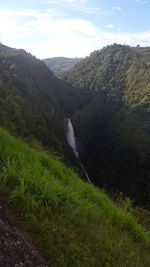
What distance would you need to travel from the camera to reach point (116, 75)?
14675cm

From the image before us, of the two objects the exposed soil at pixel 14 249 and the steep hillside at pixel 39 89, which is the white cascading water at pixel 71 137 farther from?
the exposed soil at pixel 14 249

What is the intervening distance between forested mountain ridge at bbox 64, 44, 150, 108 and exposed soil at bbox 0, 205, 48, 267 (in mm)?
114120

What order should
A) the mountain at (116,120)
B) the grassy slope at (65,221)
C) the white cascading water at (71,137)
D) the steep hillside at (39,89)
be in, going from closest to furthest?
the grassy slope at (65,221) < the steep hillside at (39,89) < the white cascading water at (71,137) < the mountain at (116,120)

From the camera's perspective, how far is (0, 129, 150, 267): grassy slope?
5.36 meters

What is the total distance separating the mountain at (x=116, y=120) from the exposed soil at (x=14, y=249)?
39.1 meters

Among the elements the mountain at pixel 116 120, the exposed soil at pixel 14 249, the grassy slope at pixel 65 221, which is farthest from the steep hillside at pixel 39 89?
the exposed soil at pixel 14 249

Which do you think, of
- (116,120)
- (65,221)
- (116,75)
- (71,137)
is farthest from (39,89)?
(116,75)

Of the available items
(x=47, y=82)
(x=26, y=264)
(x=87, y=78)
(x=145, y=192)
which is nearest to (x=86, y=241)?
(x=26, y=264)

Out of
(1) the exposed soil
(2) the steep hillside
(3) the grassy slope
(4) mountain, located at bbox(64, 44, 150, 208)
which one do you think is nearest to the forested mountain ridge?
(4) mountain, located at bbox(64, 44, 150, 208)

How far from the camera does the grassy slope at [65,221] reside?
17.6 ft

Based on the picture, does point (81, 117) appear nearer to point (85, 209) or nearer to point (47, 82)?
point (47, 82)

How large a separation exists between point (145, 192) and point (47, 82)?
30541mm

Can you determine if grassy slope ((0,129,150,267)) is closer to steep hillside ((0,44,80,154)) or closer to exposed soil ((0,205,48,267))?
exposed soil ((0,205,48,267))

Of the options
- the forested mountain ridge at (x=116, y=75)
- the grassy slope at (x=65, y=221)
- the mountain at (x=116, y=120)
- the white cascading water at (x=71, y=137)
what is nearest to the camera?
the grassy slope at (x=65, y=221)
